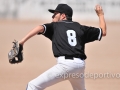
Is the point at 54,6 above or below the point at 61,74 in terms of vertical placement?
below

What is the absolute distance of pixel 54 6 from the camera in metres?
18.1

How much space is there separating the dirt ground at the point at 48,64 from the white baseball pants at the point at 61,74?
2.92m

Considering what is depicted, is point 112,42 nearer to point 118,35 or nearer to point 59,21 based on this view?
point 118,35

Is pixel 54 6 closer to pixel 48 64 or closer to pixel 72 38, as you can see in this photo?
pixel 48 64

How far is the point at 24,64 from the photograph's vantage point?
9.66m

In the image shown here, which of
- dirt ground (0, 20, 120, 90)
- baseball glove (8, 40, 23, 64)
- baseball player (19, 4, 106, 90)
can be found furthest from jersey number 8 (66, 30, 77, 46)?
dirt ground (0, 20, 120, 90)

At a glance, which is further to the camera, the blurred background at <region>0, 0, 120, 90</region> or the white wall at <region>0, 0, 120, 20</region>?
the white wall at <region>0, 0, 120, 20</region>

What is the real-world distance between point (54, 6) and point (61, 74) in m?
14.1

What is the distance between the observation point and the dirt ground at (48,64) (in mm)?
7589

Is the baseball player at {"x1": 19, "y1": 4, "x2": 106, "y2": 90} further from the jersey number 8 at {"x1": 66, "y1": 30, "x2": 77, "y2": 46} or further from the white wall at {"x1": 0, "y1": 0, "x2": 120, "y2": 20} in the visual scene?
the white wall at {"x1": 0, "y1": 0, "x2": 120, "y2": 20}

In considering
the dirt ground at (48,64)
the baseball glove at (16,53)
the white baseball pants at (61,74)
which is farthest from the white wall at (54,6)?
the white baseball pants at (61,74)

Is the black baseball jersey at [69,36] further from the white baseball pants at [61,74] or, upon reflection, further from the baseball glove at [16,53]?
the baseball glove at [16,53]

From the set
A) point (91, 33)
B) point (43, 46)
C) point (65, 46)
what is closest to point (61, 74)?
point (65, 46)

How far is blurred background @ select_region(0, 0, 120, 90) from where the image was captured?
7.88 metres
